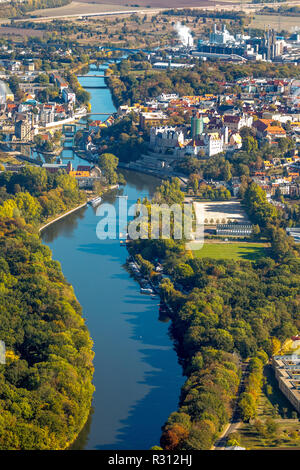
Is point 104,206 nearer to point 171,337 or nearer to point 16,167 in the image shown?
A: point 16,167

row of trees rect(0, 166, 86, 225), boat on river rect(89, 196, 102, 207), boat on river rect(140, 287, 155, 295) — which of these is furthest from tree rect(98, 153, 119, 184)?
boat on river rect(140, 287, 155, 295)

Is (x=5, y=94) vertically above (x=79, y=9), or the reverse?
(x=5, y=94)

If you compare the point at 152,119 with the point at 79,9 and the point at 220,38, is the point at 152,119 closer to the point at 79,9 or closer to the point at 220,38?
the point at 220,38

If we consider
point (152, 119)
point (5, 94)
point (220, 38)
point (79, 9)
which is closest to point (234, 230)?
point (152, 119)

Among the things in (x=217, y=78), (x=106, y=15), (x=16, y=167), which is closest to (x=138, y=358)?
(x=16, y=167)

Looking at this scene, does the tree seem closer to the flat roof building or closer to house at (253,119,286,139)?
house at (253,119,286,139)

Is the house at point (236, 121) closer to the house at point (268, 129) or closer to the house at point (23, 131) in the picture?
the house at point (268, 129)
